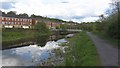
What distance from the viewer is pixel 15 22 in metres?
121

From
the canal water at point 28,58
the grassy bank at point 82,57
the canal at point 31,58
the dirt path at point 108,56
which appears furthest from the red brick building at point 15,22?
the dirt path at point 108,56

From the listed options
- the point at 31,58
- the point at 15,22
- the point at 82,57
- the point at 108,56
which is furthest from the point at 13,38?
the point at 15,22

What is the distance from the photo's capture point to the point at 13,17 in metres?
119

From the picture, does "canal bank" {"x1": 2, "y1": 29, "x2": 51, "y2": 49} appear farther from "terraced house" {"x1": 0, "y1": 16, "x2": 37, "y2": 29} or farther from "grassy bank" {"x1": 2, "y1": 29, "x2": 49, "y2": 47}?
"terraced house" {"x1": 0, "y1": 16, "x2": 37, "y2": 29}

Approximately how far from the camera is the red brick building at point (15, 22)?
111 meters

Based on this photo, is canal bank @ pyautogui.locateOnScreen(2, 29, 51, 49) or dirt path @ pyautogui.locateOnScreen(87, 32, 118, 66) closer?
dirt path @ pyautogui.locateOnScreen(87, 32, 118, 66)

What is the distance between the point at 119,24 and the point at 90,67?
1837 centimetres

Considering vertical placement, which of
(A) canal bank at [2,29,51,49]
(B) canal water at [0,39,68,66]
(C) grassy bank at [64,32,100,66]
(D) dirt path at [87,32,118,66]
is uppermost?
(D) dirt path at [87,32,118,66]

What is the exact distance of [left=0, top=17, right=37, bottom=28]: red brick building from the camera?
111 metres

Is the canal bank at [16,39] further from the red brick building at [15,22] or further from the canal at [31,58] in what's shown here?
the red brick building at [15,22]

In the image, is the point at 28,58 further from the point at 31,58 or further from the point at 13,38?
the point at 13,38

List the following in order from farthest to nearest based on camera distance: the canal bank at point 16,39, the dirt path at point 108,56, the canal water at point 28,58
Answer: the canal bank at point 16,39, the canal water at point 28,58, the dirt path at point 108,56

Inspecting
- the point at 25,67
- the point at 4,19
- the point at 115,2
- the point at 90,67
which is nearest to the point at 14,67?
the point at 25,67

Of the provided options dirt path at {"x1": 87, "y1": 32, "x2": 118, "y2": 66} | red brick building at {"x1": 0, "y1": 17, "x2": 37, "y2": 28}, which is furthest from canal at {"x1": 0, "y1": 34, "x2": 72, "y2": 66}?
red brick building at {"x1": 0, "y1": 17, "x2": 37, "y2": 28}
